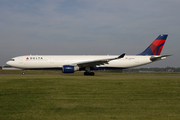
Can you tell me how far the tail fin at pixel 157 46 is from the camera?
32.8 meters

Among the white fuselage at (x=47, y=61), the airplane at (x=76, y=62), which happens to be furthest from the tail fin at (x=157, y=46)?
the white fuselage at (x=47, y=61)

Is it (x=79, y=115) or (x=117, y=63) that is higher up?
(x=117, y=63)

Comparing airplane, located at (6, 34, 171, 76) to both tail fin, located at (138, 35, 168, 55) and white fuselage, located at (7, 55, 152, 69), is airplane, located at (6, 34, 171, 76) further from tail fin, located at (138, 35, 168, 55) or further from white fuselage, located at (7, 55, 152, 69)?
tail fin, located at (138, 35, 168, 55)

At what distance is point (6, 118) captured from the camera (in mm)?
5977

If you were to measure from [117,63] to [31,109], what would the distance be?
25096 millimetres

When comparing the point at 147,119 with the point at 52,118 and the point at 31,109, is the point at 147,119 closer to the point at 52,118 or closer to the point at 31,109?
the point at 52,118

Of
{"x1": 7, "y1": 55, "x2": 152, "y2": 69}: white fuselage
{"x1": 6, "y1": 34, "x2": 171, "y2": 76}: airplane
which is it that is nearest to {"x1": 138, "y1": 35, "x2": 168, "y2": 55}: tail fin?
{"x1": 6, "y1": 34, "x2": 171, "y2": 76}: airplane

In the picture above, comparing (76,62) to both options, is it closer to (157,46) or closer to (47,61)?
(47,61)

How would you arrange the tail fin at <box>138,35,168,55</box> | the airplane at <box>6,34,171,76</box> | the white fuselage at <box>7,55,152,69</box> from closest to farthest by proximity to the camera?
the airplane at <box>6,34,171,76</box> → the white fuselage at <box>7,55,152,69</box> → the tail fin at <box>138,35,168,55</box>

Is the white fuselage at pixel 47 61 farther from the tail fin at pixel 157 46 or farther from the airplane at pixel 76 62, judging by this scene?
the tail fin at pixel 157 46

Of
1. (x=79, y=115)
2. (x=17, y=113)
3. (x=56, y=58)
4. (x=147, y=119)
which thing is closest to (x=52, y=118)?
(x=79, y=115)

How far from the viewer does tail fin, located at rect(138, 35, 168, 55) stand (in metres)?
32.8

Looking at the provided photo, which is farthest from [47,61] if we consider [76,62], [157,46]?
[157,46]

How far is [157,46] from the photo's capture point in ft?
108
